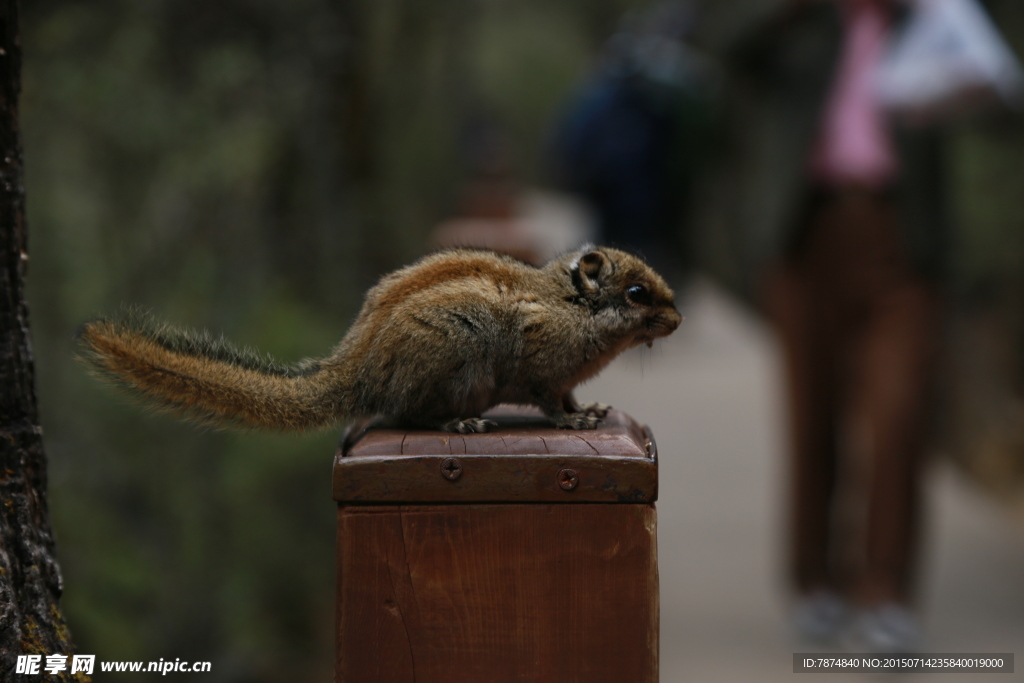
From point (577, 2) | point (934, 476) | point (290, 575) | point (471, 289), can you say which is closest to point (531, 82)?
point (577, 2)

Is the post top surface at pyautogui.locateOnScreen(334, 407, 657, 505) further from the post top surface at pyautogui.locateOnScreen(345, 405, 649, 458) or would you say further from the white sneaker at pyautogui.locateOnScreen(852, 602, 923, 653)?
the white sneaker at pyautogui.locateOnScreen(852, 602, 923, 653)

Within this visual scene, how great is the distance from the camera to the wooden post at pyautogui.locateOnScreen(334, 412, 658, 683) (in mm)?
2121

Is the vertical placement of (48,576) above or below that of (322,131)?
below

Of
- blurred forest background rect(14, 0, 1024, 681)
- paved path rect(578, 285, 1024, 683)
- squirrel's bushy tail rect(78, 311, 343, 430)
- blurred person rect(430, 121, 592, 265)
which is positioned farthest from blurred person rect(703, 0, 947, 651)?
squirrel's bushy tail rect(78, 311, 343, 430)

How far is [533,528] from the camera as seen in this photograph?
6.98ft

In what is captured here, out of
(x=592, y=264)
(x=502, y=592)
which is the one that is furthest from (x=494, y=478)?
(x=592, y=264)

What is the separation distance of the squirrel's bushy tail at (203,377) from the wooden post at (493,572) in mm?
452

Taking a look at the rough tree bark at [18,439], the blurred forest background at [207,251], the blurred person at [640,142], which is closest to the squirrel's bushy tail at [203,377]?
the rough tree bark at [18,439]

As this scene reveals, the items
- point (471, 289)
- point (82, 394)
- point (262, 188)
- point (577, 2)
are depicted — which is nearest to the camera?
point (471, 289)

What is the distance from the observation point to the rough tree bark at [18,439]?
235 centimetres

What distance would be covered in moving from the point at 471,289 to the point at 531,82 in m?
13.9

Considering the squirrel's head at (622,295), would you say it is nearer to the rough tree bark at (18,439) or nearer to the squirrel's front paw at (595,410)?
the squirrel's front paw at (595,410)

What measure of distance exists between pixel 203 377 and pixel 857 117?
4.27 metres

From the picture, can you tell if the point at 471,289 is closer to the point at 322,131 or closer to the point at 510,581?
the point at 510,581
